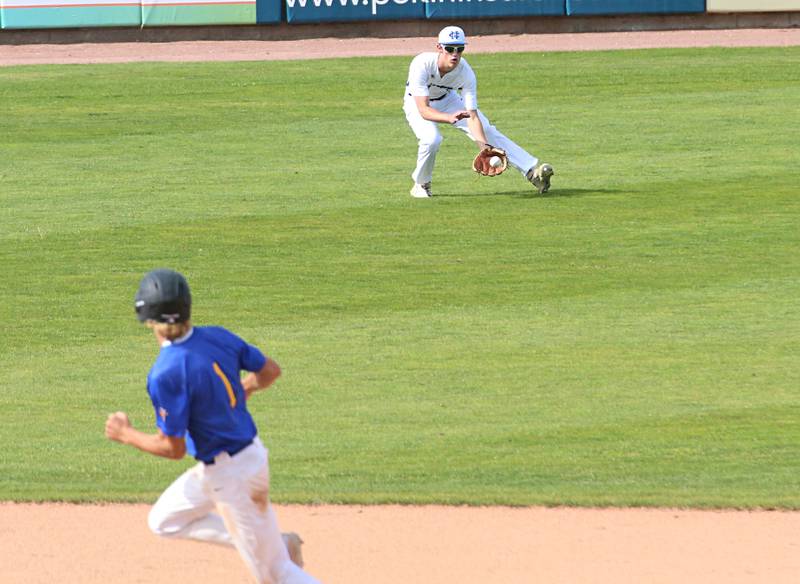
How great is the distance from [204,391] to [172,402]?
129mm

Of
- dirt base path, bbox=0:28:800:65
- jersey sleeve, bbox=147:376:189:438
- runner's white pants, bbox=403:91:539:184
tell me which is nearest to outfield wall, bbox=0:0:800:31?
dirt base path, bbox=0:28:800:65

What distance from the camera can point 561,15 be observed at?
31188 millimetres

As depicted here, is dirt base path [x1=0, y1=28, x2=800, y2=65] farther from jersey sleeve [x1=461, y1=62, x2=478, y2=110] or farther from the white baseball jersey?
jersey sleeve [x1=461, y1=62, x2=478, y2=110]

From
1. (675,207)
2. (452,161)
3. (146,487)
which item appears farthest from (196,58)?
(146,487)

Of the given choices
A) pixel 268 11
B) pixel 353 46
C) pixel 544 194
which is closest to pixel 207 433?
pixel 544 194

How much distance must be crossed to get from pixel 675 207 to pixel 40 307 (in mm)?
7016

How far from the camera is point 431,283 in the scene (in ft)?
45.4

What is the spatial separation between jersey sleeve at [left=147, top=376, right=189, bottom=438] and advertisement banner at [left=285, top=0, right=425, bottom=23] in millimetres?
25715

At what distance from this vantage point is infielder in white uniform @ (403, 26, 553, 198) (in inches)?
657

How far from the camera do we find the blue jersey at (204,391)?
5.96m

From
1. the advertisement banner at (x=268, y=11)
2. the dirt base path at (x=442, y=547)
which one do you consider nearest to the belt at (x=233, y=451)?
the dirt base path at (x=442, y=547)

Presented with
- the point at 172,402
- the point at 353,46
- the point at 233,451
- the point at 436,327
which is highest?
the point at 172,402

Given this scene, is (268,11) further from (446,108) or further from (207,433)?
(207,433)

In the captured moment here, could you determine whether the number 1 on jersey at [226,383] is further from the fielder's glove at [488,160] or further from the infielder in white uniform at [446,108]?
the fielder's glove at [488,160]
